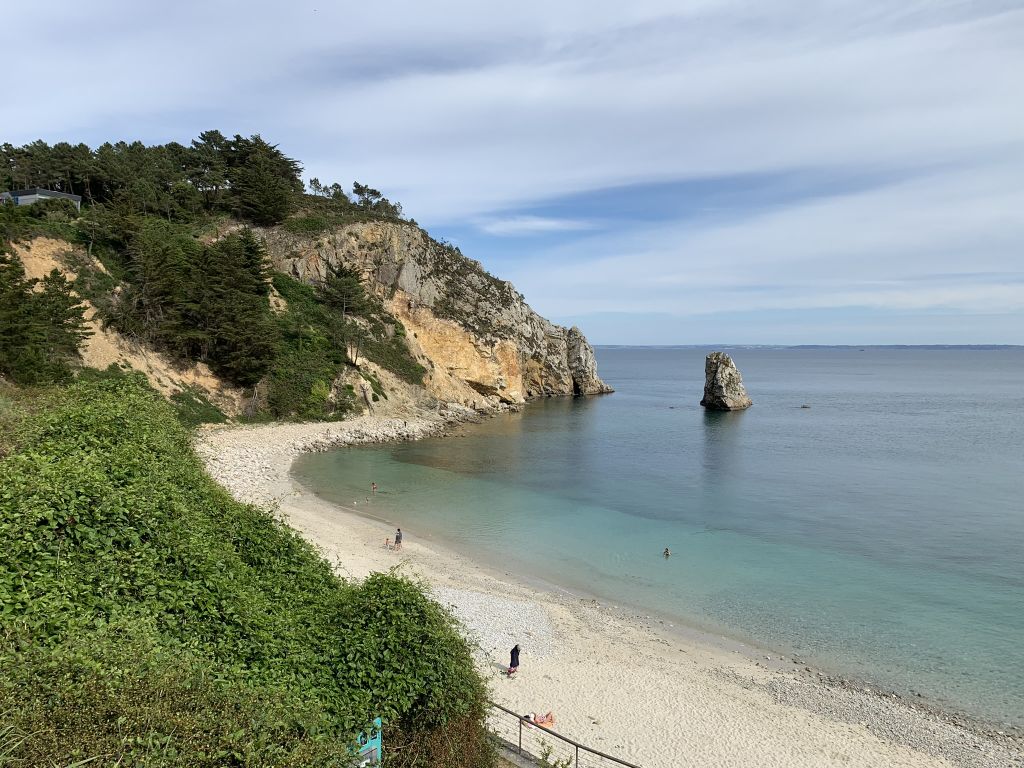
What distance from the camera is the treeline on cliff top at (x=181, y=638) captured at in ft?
18.8

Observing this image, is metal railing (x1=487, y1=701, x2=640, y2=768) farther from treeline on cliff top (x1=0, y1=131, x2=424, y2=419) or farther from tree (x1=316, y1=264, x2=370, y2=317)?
tree (x1=316, y1=264, x2=370, y2=317)

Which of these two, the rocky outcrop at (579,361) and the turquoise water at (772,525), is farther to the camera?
the rocky outcrop at (579,361)

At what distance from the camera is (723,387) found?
245 feet

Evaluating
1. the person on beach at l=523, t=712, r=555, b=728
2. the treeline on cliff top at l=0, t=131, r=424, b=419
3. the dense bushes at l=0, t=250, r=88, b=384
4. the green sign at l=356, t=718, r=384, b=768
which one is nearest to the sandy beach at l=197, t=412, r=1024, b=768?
the person on beach at l=523, t=712, r=555, b=728

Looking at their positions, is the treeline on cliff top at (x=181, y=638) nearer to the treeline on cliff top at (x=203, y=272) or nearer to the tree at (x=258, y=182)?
the treeline on cliff top at (x=203, y=272)

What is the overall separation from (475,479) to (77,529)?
30.2 metres

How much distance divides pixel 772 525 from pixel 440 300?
46.5m

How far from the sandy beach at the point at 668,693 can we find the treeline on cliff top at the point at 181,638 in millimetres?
4283

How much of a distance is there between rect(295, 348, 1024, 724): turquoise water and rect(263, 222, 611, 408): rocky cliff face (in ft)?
30.8

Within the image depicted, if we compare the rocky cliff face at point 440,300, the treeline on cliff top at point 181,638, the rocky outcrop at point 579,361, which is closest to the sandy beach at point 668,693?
the treeline on cliff top at point 181,638

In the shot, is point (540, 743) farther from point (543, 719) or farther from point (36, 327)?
point (36, 327)

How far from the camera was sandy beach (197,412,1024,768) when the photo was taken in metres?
13.5

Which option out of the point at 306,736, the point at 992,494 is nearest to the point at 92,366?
the point at 306,736

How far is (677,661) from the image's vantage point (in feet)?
57.6
